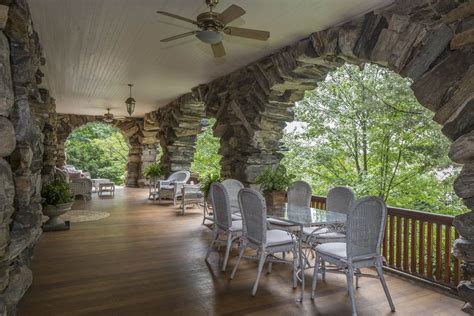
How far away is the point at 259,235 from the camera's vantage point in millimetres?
2842

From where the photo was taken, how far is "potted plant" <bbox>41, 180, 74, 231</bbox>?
4.89 metres

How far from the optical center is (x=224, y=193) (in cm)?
335

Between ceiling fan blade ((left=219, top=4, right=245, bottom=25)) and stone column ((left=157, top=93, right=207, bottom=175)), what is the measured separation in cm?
509

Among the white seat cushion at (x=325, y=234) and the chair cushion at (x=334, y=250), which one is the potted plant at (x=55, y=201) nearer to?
the white seat cushion at (x=325, y=234)

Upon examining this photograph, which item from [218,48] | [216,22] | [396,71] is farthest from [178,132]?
[396,71]

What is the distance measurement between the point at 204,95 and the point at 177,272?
153 inches

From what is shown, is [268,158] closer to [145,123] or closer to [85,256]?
[85,256]

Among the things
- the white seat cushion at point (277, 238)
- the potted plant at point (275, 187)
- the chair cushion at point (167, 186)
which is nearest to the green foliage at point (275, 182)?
the potted plant at point (275, 187)

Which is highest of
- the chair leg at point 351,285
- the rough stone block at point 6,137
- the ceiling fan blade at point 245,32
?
the ceiling fan blade at point 245,32

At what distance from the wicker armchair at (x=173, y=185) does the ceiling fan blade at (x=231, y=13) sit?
5.21 meters

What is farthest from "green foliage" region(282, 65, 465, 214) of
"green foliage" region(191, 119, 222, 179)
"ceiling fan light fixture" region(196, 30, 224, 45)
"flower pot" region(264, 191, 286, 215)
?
"green foliage" region(191, 119, 222, 179)

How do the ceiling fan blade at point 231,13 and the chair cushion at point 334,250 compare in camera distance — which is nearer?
the ceiling fan blade at point 231,13

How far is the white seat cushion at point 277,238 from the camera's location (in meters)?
2.86

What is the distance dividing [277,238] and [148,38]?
2.82 metres
